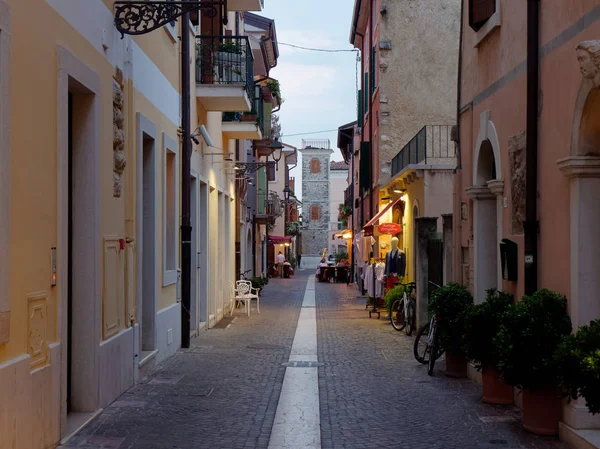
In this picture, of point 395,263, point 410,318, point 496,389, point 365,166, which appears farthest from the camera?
point 365,166

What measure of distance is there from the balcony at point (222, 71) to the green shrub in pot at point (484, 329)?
28.9 feet

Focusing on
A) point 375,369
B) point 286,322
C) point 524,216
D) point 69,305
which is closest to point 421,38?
point 286,322

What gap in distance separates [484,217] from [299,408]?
3542 millimetres

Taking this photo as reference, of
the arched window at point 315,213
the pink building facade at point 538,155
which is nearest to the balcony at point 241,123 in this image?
the pink building facade at point 538,155

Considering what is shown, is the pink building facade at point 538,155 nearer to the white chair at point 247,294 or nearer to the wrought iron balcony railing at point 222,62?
the wrought iron balcony railing at point 222,62

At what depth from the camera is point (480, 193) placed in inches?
412

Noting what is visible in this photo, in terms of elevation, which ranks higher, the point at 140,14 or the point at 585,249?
the point at 140,14

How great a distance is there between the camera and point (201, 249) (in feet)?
56.1

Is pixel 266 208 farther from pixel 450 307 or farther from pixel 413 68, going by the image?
pixel 450 307

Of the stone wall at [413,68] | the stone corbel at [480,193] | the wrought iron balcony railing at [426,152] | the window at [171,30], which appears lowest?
the stone corbel at [480,193]

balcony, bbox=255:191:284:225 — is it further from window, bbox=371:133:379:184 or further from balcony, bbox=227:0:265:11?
balcony, bbox=227:0:265:11

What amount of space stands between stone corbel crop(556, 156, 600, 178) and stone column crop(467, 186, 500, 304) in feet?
10.8

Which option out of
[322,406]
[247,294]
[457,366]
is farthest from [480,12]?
[247,294]

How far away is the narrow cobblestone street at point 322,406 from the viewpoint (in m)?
7.16
